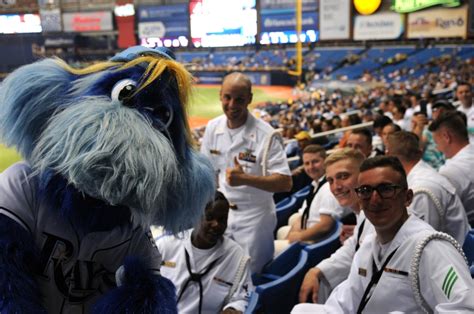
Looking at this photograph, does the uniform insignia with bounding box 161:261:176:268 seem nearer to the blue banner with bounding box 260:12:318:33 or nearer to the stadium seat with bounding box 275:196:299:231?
the stadium seat with bounding box 275:196:299:231

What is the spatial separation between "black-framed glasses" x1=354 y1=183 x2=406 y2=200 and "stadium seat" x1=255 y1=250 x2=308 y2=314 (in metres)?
0.50

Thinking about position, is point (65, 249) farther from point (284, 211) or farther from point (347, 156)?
point (284, 211)

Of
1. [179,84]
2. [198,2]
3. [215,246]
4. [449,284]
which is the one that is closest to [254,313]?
[215,246]

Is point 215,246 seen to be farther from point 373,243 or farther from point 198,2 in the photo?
point 198,2

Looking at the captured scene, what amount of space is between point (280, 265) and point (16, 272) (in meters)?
1.63

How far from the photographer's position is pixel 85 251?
2.91ft

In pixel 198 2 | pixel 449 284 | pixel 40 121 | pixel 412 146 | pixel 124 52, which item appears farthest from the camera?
pixel 198 2

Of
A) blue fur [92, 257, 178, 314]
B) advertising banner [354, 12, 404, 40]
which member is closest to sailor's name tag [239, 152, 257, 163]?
blue fur [92, 257, 178, 314]

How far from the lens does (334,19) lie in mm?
15156

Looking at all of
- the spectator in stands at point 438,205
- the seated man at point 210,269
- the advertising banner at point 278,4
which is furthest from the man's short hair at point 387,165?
the advertising banner at point 278,4

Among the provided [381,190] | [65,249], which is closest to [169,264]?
[381,190]

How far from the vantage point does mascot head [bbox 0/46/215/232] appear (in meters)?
0.77

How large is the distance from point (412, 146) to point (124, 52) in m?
1.76

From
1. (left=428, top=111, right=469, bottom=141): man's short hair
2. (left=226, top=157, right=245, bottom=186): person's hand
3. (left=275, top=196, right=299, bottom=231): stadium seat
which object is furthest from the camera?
(left=275, top=196, right=299, bottom=231): stadium seat
